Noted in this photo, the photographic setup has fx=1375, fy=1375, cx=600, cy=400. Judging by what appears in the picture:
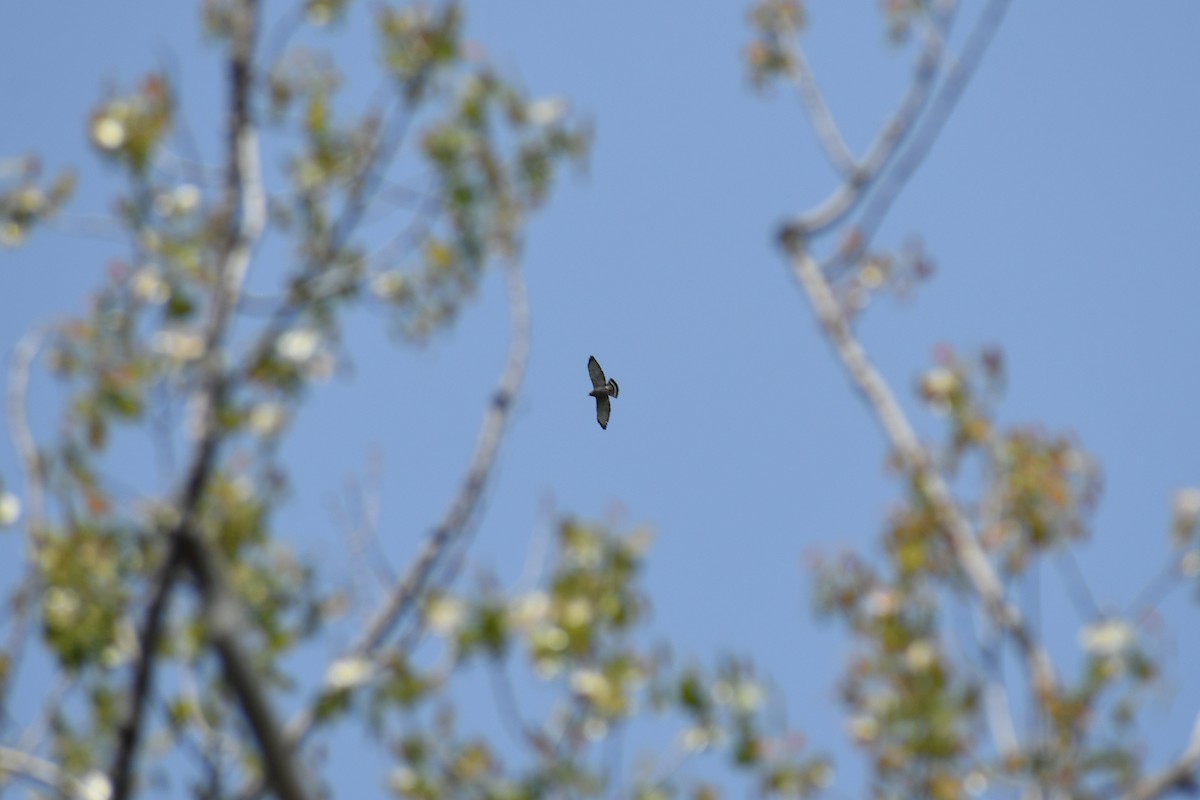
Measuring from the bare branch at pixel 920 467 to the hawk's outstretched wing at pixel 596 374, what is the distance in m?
6.81

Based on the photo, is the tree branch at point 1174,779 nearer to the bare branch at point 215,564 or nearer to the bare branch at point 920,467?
the bare branch at point 920,467

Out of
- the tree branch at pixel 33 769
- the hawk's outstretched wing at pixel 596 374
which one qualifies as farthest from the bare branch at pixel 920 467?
the hawk's outstretched wing at pixel 596 374

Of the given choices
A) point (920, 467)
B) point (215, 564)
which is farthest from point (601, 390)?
point (215, 564)

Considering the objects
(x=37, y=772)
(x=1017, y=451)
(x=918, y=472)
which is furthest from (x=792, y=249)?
(x=37, y=772)

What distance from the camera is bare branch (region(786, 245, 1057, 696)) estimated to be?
19.0 feet

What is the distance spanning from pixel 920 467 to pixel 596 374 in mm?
7668

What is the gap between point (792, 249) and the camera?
6.56 meters

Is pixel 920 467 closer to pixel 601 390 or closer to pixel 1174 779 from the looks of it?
pixel 1174 779

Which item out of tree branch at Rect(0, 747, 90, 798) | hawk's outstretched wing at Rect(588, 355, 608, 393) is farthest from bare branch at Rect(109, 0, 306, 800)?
hawk's outstretched wing at Rect(588, 355, 608, 393)

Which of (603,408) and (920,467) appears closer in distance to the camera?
(920,467)

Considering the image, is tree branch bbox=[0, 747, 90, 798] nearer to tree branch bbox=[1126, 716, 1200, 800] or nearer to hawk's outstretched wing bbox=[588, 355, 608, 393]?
tree branch bbox=[1126, 716, 1200, 800]

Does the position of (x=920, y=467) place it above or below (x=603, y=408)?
below

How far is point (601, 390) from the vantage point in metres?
13.4

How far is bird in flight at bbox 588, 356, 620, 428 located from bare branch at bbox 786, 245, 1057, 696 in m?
6.82
